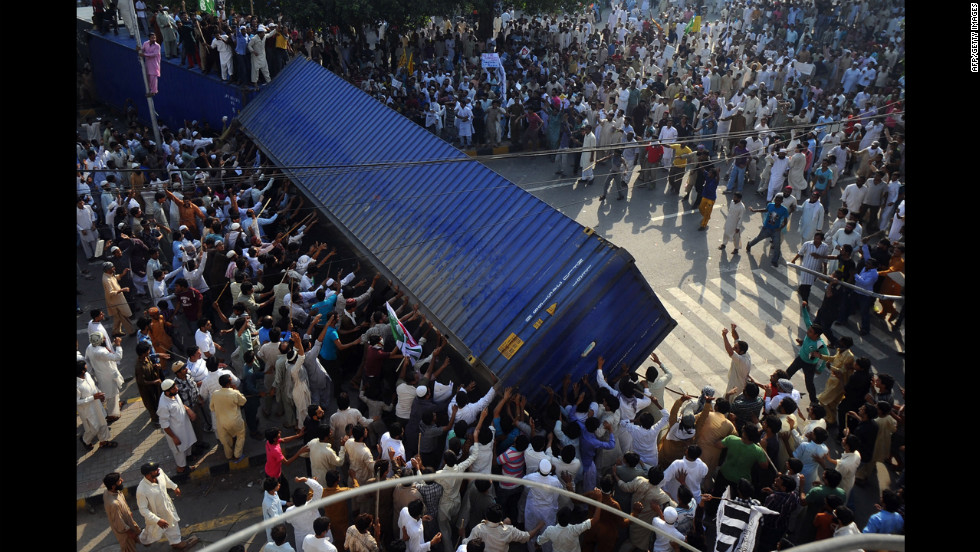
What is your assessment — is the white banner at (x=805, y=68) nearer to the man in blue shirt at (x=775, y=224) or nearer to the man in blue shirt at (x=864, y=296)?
the man in blue shirt at (x=775, y=224)

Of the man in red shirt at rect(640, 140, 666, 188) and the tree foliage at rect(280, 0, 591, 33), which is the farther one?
the tree foliage at rect(280, 0, 591, 33)

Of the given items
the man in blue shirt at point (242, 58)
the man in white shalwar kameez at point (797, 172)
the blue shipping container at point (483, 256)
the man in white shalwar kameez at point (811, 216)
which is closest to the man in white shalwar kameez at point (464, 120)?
the blue shipping container at point (483, 256)

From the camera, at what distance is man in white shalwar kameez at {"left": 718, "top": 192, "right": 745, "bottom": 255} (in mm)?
12156

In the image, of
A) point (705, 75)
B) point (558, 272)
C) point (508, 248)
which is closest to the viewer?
point (558, 272)

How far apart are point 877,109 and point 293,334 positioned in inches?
593

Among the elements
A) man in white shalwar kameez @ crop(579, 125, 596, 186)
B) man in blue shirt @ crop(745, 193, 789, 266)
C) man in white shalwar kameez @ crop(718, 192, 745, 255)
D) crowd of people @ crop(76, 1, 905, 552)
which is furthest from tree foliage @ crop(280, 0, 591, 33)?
man in blue shirt @ crop(745, 193, 789, 266)

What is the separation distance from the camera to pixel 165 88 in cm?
1812

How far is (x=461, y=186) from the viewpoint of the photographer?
977 centimetres

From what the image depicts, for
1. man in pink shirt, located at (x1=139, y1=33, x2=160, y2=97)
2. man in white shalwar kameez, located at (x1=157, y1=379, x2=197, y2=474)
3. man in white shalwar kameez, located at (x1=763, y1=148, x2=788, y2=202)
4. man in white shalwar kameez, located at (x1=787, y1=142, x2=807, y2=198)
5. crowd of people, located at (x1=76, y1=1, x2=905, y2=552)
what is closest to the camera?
crowd of people, located at (x1=76, y1=1, x2=905, y2=552)

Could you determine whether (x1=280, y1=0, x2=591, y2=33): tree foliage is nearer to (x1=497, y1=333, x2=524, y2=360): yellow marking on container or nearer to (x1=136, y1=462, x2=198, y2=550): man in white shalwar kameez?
(x1=497, y1=333, x2=524, y2=360): yellow marking on container
